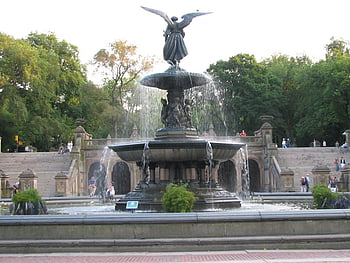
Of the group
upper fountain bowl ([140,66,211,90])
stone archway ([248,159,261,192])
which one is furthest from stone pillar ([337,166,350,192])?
upper fountain bowl ([140,66,211,90])

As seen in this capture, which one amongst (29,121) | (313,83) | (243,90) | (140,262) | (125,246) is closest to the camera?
(140,262)

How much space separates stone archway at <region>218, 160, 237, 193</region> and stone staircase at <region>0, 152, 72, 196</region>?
40.4 ft

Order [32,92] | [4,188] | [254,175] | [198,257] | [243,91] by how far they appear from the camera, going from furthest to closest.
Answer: [243,91] → [32,92] → [254,175] → [4,188] → [198,257]

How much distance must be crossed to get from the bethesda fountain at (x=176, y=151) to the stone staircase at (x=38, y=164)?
24.1m

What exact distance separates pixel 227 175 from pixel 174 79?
95.6ft

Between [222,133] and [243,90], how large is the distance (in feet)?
17.4

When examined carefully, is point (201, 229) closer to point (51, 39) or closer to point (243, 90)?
point (243, 90)

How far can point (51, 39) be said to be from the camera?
60.2 meters

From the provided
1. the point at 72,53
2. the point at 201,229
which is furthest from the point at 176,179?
the point at 72,53

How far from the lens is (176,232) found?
381 inches

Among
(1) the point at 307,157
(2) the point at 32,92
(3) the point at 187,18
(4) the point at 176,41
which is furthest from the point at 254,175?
(3) the point at 187,18

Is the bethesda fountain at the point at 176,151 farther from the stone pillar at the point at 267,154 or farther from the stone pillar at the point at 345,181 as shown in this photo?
the stone pillar at the point at 267,154

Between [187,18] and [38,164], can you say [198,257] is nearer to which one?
[187,18]

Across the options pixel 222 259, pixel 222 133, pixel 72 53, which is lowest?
pixel 222 259
